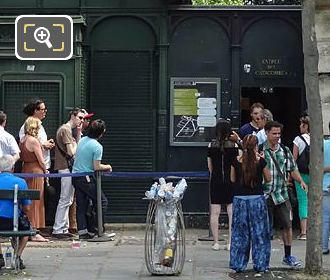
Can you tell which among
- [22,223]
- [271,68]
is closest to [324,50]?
[271,68]

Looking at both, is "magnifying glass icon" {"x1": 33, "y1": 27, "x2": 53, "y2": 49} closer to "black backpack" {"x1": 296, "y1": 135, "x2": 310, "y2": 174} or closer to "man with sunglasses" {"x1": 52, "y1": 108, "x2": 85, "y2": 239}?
"man with sunglasses" {"x1": 52, "y1": 108, "x2": 85, "y2": 239}

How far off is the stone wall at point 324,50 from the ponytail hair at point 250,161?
157 inches

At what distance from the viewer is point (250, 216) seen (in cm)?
890

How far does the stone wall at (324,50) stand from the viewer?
41.2 feet

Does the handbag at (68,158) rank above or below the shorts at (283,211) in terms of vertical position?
above

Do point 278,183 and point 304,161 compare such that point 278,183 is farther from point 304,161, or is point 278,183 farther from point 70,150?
point 70,150

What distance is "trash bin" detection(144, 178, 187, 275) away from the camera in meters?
8.86

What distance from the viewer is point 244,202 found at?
351 inches

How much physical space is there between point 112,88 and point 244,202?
14.6 ft

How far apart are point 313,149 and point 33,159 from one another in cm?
455

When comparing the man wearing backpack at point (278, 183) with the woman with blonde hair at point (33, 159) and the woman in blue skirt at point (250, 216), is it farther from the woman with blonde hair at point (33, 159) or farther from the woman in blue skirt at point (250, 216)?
the woman with blonde hair at point (33, 159)

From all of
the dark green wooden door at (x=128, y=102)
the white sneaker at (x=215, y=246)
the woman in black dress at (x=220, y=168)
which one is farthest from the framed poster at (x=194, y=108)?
the white sneaker at (x=215, y=246)

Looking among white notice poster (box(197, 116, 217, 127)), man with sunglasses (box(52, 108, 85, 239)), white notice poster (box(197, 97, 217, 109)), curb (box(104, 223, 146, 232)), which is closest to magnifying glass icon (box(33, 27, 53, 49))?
man with sunglasses (box(52, 108, 85, 239))

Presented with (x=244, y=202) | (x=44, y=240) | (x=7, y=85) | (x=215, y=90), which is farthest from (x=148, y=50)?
(x=244, y=202)
